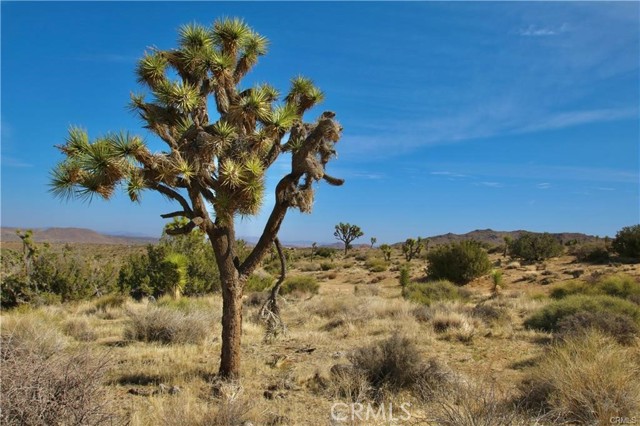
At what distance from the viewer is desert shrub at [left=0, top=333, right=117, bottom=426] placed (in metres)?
4.00

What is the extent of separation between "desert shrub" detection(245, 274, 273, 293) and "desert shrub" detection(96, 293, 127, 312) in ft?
18.3

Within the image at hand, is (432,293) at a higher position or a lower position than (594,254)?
lower

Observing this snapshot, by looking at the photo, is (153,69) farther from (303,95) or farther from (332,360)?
(332,360)

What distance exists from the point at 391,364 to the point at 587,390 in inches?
110

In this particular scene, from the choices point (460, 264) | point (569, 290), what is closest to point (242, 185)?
point (569, 290)

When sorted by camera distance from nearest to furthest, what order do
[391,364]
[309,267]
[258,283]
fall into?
[391,364], [258,283], [309,267]

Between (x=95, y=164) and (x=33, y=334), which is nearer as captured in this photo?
(x=95, y=164)

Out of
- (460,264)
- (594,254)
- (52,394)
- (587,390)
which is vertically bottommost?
(587,390)

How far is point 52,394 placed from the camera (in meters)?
4.20

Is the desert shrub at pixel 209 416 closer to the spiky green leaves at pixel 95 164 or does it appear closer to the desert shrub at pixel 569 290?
the spiky green leaves at pixel 95 164

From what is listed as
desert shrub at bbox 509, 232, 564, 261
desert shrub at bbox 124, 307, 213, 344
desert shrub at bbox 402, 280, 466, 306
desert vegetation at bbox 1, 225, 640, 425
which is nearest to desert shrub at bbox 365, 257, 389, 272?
desert shrub at bbox 509, 232, 564, 261

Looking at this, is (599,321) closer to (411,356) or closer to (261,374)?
(411,356)

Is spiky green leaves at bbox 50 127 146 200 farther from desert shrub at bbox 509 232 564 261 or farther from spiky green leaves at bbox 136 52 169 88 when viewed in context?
desert shrub at bbox 509 232 564 261

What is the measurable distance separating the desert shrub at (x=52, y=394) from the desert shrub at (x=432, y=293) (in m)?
12.6
